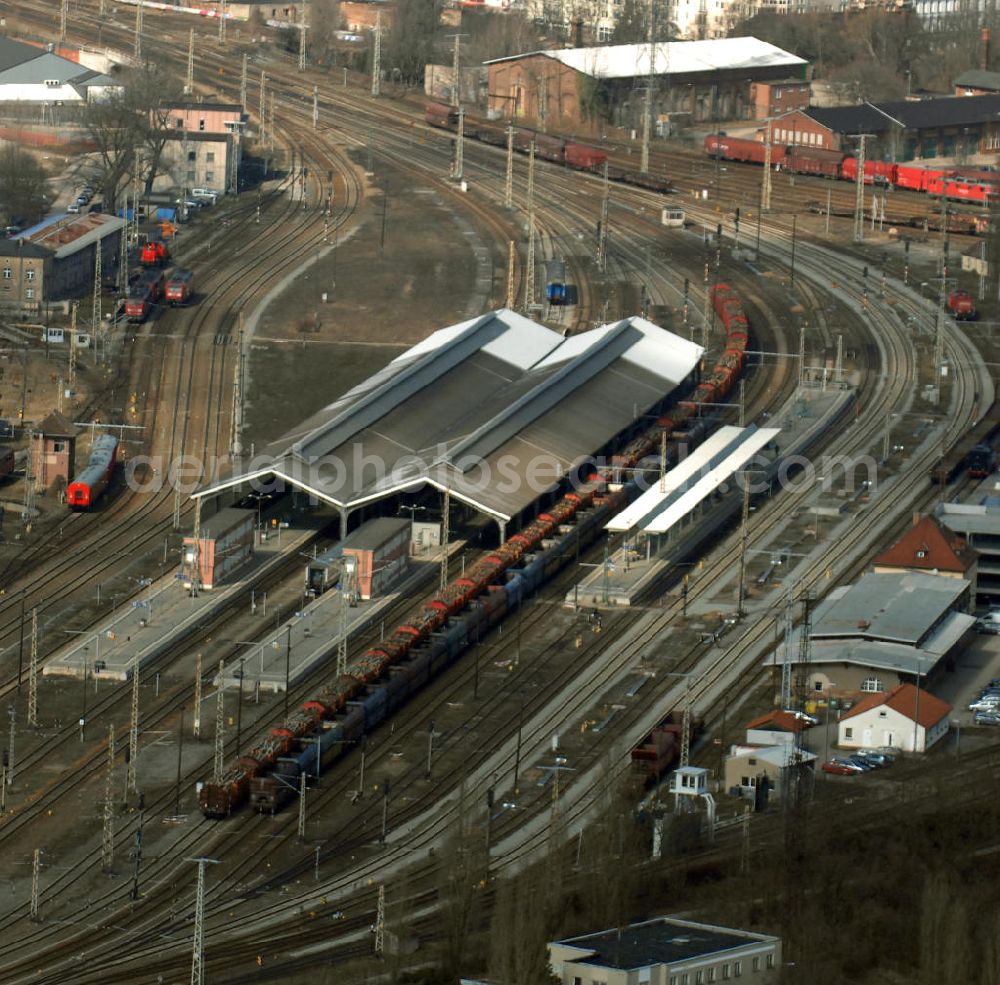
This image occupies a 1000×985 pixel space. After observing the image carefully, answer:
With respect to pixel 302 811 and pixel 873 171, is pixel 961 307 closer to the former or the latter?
pixel 873 171

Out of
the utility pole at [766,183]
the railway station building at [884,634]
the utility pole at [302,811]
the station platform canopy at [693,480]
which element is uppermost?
the utility pole at [766,183]

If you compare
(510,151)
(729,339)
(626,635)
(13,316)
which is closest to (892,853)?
(626,635)

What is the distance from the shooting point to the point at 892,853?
8788 cm

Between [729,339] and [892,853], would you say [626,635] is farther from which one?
[729,339]

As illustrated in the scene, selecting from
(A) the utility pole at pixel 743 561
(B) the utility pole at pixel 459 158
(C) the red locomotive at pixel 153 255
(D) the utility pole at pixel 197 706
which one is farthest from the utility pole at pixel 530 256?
(D) the utility pole at pixel 197 706

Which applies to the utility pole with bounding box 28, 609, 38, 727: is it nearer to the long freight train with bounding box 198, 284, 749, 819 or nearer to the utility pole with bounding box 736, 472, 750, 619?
the long freight train with bounding box 198, 284, 749, 819

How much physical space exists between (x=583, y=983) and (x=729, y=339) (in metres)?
71.3

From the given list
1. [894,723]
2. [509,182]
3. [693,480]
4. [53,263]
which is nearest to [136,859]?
[894,723]

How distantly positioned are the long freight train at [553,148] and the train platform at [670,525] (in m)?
53.0

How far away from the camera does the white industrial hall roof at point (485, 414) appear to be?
117438 millimetres

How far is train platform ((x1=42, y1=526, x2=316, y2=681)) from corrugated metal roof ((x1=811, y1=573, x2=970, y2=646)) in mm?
21873

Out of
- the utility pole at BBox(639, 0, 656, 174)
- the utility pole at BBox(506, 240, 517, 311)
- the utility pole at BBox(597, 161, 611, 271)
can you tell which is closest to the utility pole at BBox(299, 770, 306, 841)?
the utility pole at BBox(506, 240, 517, 311)

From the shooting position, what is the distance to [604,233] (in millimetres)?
162250

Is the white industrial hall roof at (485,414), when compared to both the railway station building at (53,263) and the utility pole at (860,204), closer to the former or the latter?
the railway station building at (53,263)
